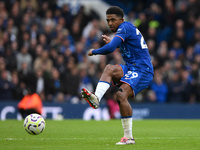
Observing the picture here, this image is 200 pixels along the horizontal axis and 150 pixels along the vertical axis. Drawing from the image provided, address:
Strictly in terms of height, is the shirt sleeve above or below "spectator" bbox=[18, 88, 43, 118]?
above

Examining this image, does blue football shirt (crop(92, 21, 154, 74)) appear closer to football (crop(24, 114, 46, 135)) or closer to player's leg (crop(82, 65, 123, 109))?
player's leg (crop(82, 65, 123, 109))

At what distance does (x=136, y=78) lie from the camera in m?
8.33

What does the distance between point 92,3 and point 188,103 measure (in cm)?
748

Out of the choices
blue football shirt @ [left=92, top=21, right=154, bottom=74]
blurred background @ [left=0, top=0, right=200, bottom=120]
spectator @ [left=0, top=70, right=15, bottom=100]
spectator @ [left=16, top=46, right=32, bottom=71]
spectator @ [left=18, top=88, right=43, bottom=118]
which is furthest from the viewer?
spectator @ [left=16, top=46, right=32, bottom=71]

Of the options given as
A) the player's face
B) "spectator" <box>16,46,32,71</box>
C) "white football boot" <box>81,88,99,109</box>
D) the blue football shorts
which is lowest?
"white football boot" <box>81,88,99,109</box>

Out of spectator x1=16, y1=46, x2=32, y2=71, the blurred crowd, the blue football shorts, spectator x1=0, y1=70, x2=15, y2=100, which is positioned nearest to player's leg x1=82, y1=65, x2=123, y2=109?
the blue football shorts

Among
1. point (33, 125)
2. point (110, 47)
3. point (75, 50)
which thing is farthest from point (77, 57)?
point (110, 47)

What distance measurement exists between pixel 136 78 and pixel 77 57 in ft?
36.0

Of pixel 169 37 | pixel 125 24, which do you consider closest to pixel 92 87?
pixel 169 37

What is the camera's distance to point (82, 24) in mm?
21312

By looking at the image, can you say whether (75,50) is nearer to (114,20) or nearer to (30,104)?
(30,104)

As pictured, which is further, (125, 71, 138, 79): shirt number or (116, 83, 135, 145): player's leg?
(125, 71, 138, 79): shirt number

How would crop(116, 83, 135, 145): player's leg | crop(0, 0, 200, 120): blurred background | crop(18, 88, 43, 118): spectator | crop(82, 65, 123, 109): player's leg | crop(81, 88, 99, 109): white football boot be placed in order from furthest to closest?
crop(0, 0, 200, 120): blurred background → crop(18, 88, 43, 118): spectator → crop(116, 83, 135, 145): player's leg → crop(82, 65, 123, 109): player's leg → crop(81, 88, 99, 109): white football boot

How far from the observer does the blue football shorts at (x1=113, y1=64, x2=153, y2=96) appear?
8.26 metres
